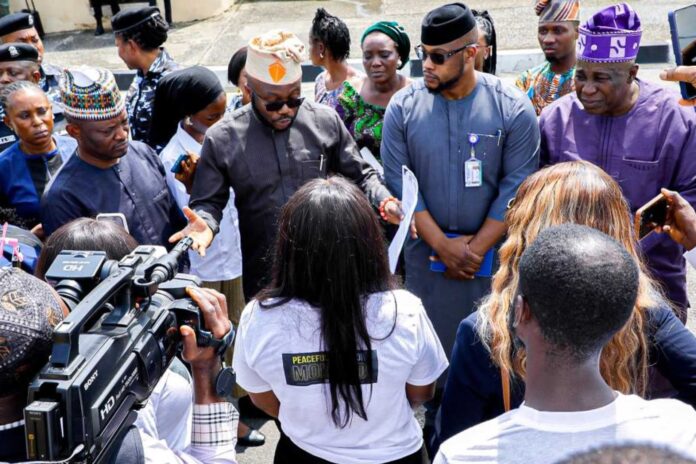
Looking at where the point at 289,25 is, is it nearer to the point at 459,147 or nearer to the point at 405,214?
the point at 459,147

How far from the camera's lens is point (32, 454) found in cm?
137

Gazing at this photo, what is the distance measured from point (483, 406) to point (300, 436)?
57 centimetres

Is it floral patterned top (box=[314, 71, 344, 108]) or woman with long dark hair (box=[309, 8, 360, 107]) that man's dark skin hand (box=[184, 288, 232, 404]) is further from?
woman with long dark hair (box=[309, 8, 360, 107])

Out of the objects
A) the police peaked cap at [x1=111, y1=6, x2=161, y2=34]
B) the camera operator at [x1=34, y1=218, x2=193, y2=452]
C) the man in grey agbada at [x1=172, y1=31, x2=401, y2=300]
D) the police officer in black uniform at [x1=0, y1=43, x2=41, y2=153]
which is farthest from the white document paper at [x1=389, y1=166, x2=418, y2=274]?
the police officer in black uniform at [x1=0, y1=43, x2=41, y2=153]

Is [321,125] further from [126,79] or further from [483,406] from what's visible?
[126,79]

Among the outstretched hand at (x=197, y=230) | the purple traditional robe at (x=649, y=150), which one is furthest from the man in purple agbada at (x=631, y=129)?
the outstretched hand at (x=197, y=230)

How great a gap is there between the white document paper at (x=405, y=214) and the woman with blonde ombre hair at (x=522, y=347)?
72 cm

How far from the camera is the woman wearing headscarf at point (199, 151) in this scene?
12.7ft

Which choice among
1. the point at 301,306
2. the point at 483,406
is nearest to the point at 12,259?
the point at 301,306

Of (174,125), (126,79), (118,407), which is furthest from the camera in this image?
(126,79)

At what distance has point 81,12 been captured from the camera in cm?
1241

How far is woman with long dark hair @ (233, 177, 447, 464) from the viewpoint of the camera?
7.12 ft

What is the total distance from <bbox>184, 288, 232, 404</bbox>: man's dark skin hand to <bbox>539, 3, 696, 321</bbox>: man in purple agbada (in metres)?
2.08

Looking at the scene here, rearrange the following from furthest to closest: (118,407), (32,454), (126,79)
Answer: (126,79), (118,407), (32,454)
